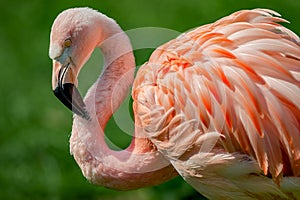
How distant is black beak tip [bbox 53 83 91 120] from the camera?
3719mm

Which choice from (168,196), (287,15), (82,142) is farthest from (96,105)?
(287,15)

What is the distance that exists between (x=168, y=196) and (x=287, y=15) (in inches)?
75.9

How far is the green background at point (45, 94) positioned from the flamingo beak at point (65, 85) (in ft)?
2.50

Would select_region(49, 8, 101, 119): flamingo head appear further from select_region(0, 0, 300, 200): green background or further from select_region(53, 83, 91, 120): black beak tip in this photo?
select_region(0, 0, 300, 200): green background

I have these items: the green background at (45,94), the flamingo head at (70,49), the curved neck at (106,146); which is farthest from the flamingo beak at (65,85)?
the green background at (45,94)

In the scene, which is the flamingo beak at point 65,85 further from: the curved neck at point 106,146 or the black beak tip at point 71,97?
the curved neck at point 106,146

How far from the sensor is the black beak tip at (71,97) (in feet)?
12.2

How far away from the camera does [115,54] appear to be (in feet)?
13.2

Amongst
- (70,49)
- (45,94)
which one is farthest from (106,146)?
(45,94)

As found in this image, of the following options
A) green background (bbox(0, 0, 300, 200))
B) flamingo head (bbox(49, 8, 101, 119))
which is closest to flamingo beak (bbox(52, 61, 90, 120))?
flamingo head (bbox(49, 8, 101, 119))

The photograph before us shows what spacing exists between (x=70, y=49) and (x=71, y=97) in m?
0.22

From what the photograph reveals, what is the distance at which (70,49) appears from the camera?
382cm

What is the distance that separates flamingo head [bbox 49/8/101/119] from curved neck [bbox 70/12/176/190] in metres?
Answer: 0.09

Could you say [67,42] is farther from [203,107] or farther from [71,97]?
[203,107]
